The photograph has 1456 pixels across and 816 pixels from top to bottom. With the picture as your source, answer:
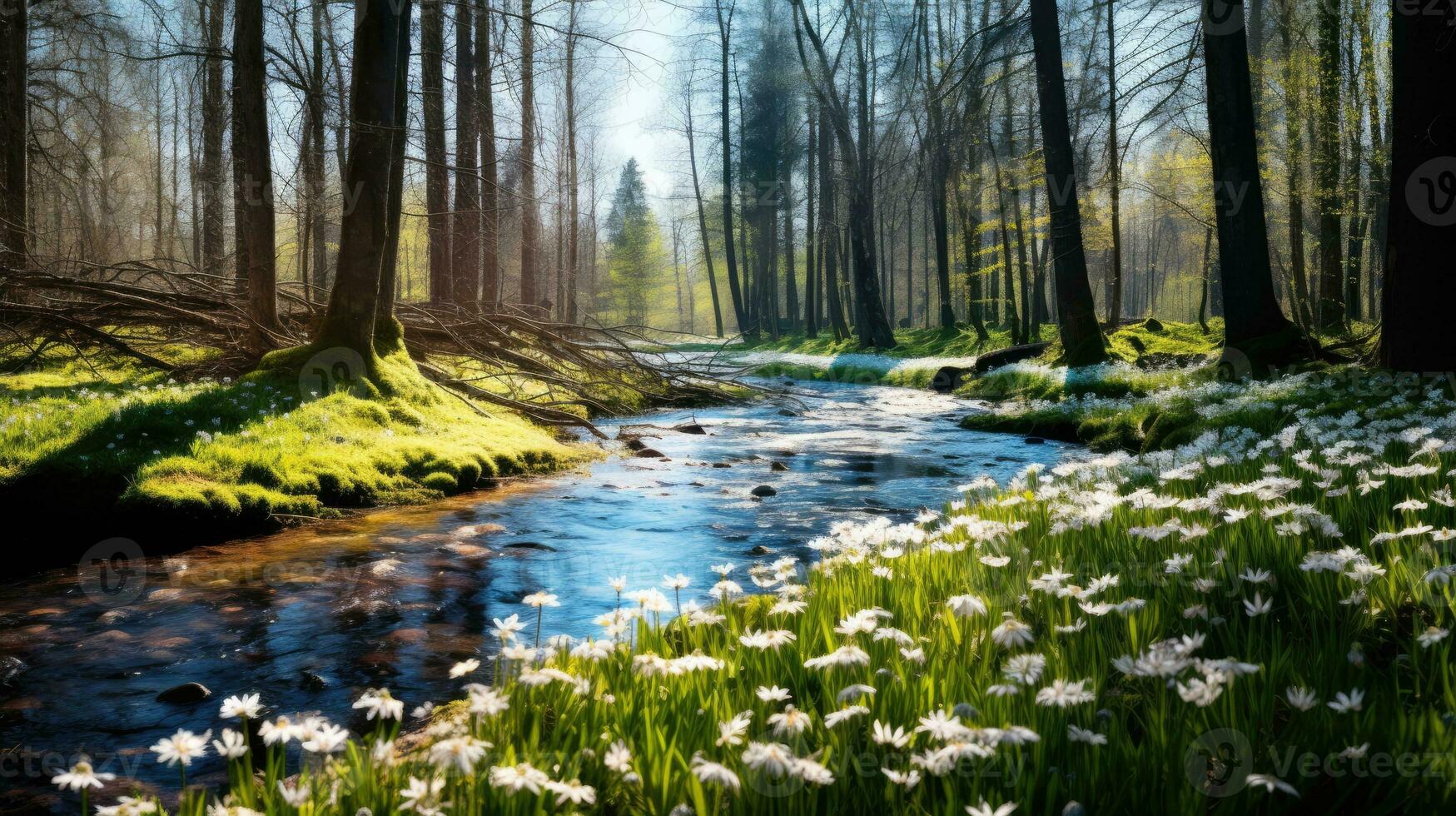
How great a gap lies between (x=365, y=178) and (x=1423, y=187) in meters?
9.67

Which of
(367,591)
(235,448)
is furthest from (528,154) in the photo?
(367,591)

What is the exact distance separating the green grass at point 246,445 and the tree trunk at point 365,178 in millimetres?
589

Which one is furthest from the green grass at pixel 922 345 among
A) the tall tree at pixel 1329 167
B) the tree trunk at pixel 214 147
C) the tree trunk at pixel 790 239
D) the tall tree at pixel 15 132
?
the tall tree at pixel 15 132

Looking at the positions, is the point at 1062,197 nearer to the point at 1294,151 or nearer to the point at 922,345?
the point at 1294,151

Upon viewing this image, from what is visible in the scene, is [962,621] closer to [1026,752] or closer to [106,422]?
[1026,752]

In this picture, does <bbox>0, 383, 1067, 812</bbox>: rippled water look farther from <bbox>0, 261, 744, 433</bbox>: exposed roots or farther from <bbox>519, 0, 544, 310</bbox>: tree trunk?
<bbox>519, 0, 544, 310</bbox>: tree trunk

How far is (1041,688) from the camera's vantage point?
218cm

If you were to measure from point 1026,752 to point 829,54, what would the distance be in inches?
1116

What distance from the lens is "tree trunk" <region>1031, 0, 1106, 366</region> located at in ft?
45.6

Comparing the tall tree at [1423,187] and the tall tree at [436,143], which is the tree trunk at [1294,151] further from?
the tall tree at [436,143]

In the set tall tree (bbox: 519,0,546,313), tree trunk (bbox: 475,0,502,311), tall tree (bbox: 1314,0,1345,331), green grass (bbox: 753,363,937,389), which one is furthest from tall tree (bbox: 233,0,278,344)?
tall tree (bbox: 1314,0,1345,331)

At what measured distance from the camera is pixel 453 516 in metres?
6.66

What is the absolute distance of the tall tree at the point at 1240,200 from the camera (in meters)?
10.3

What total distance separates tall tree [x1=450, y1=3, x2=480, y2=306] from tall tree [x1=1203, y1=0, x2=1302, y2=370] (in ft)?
34.2
